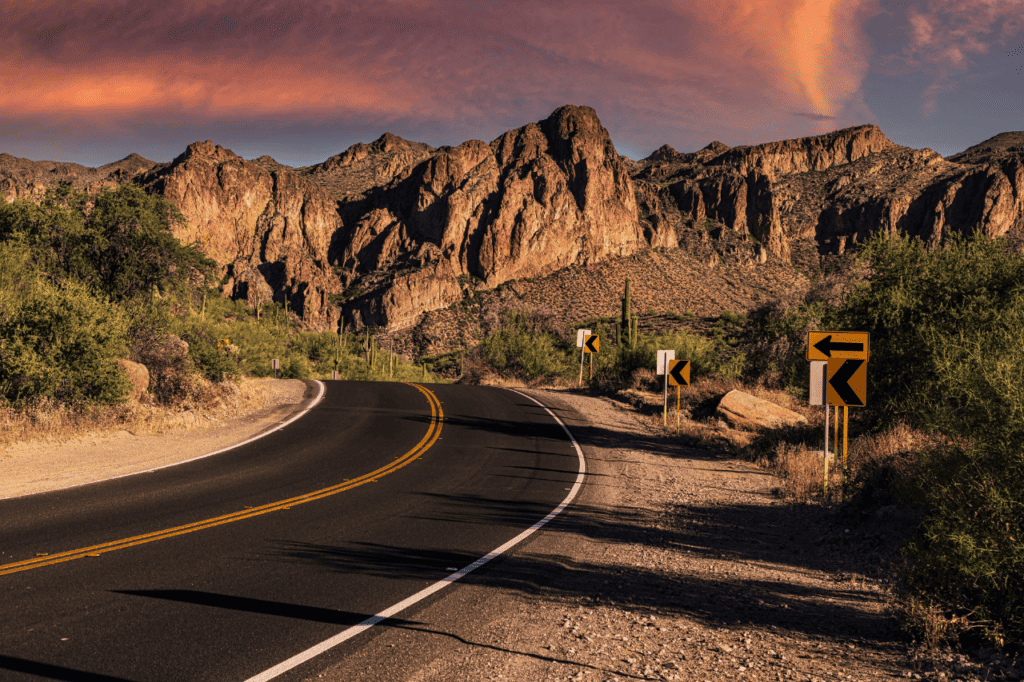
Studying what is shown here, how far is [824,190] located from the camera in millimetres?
197250

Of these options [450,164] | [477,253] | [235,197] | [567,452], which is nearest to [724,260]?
[477,253]

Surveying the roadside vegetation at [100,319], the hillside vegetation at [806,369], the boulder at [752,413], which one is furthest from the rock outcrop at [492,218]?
the boulder at [752,413]

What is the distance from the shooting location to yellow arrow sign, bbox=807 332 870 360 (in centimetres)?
1138

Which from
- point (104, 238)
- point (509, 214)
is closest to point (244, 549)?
point (104, 238)

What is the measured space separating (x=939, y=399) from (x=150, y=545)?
13260 mm

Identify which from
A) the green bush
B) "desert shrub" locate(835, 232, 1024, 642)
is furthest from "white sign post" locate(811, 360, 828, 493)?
"desert shrub" locate(835, 232, 1024, 642)

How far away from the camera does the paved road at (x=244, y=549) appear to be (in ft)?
16.1

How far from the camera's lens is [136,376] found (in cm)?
1819

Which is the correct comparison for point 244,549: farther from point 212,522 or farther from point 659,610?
point 659,610

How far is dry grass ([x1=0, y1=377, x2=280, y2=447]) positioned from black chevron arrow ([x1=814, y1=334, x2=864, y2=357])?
1567 cm

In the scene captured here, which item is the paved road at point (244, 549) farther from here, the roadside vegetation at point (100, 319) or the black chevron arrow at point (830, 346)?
the black chevron arrow at point (830, 346)

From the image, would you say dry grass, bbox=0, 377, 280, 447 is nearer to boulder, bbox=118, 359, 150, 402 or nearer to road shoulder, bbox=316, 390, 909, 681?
boulder, bbox=118, 359, 150, 402

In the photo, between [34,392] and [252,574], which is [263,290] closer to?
[34,392]

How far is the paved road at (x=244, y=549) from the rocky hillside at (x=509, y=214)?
135218 millimetres
